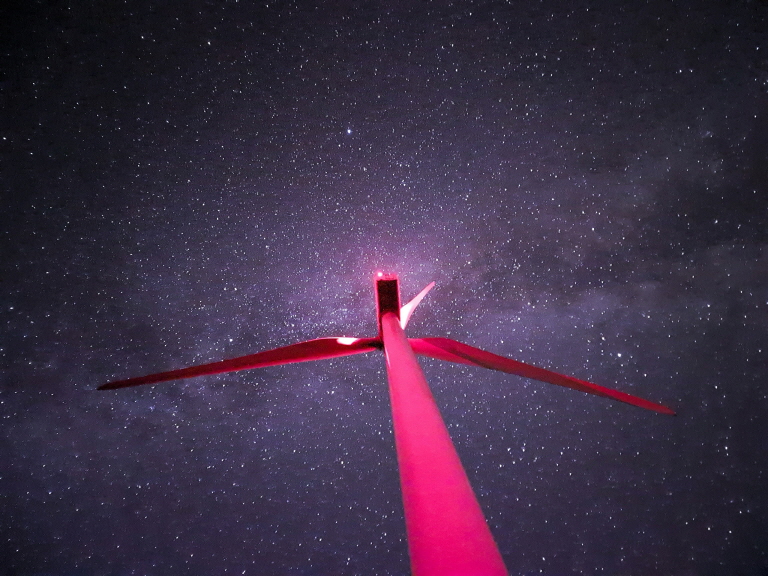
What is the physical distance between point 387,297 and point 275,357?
64.1 inches

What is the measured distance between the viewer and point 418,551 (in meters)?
1.45

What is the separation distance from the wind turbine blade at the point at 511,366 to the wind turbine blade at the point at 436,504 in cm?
248

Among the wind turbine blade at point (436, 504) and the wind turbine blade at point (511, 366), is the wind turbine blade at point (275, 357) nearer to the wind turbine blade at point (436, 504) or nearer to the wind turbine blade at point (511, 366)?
the wind turbine blade at point (511, 366)

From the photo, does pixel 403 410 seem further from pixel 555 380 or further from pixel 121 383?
pixel 121 383

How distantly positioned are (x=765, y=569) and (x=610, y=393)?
2490cm

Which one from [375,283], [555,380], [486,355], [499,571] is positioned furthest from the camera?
[375,283]

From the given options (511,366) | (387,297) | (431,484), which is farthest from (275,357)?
(431,484)

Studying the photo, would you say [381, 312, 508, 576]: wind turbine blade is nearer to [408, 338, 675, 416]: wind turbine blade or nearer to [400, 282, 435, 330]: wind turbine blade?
[408, 338, 675, 416]: wind turbine blade

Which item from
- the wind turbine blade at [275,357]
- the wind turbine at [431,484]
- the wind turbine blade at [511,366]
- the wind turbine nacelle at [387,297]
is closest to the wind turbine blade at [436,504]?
the wind turbine at [431,484]

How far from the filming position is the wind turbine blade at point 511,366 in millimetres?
4621

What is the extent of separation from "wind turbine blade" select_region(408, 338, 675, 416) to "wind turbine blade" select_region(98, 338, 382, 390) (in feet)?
2.33

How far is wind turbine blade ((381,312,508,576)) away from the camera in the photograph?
138cm

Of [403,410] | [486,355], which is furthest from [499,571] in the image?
[486,355]

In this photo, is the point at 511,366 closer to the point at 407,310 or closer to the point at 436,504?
the point at 407,310
